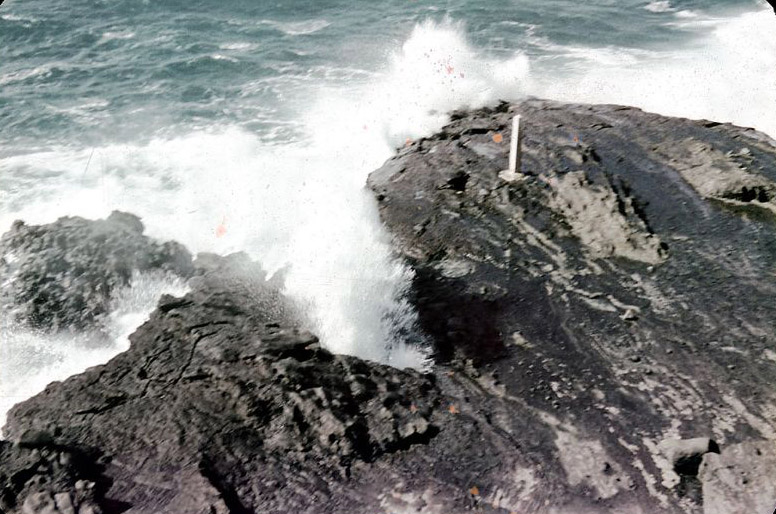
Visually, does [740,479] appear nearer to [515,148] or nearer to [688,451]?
[688,451]

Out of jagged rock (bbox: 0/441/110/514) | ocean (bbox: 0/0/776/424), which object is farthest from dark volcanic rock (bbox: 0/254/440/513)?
ocean (bbox: 0/0/776/424)

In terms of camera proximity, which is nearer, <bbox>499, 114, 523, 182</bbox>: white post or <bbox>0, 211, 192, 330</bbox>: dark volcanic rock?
<bbox>0, 211, 192, 330</bbox>: dark volcanic rock

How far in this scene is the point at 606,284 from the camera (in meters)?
7.94

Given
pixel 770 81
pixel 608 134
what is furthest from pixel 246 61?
pixel 770 81

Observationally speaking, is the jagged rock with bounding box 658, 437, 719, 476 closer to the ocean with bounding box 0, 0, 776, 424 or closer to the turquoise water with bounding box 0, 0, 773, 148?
the ocean with bounding box 0, 0, 776, 424

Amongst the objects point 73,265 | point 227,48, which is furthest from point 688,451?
point 227,48

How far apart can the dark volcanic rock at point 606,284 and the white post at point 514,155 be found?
0.57ft

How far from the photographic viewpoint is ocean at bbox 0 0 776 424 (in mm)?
8352

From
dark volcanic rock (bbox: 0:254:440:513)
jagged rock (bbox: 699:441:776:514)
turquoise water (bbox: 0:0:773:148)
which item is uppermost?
turquoise water (bbox: 0:0:773:148)

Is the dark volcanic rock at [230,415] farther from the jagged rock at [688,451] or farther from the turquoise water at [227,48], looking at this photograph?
the turquoise water at [227,48]

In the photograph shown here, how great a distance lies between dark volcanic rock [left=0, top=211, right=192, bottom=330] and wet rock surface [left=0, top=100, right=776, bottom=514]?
0.98 m

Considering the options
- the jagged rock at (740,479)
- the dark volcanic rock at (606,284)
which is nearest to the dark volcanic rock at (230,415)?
the dark volcanic rock at (606,284)

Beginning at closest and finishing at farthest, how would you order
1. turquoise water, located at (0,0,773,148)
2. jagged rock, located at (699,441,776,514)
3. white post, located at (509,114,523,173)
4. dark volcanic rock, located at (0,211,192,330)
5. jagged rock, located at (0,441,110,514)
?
jagged rock, located at (0,441,110,514) → jagged rock, located at (699,441,776,514) → dark volcanic rock, located at (0,211,192,330) → white post, located at (509,114,523,173) → turquoise water, located at (0,0,773,148)

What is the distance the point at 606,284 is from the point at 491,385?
8.02 feet
